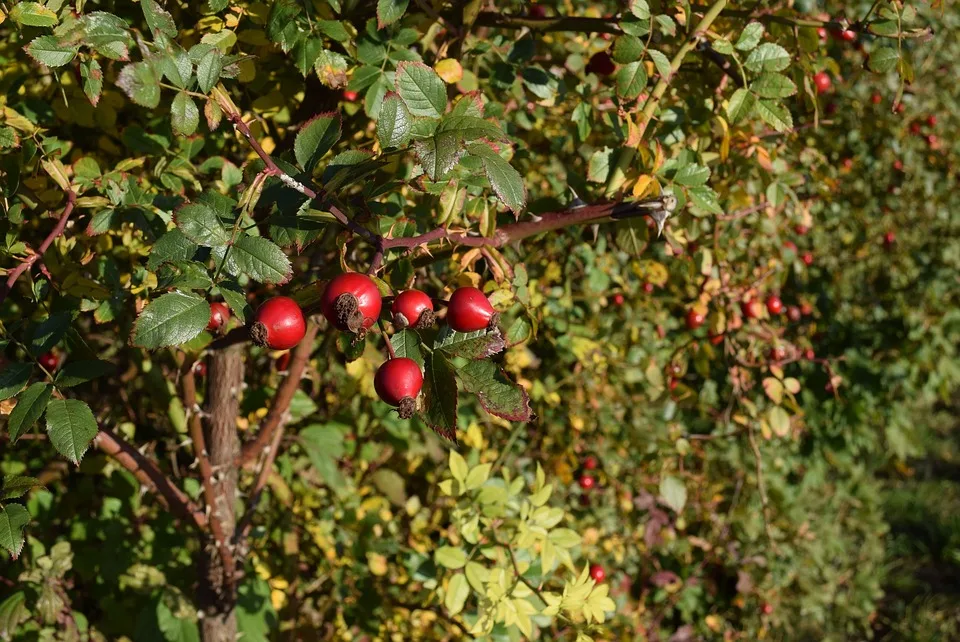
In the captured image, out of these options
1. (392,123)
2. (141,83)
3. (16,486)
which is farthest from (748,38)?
(16,486)

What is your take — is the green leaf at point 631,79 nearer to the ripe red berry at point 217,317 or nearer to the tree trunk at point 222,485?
the ripe red berry at point 217,317

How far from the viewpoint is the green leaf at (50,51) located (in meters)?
0.84

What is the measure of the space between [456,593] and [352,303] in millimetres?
759

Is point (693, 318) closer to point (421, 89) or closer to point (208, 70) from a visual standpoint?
point (421, 89)

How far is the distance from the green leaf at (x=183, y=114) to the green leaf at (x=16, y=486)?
41cm

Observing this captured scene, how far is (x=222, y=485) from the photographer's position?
1499 mm

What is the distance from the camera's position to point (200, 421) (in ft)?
4.90

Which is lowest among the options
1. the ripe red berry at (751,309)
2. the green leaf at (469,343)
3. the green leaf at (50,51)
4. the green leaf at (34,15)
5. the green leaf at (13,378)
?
the ripe red berry at (751,309)

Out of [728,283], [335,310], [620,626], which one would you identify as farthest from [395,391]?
[620,626]

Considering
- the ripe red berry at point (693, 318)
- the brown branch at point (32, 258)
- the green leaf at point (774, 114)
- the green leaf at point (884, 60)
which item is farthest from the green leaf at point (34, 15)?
the ripe red berry at point (693, 318)

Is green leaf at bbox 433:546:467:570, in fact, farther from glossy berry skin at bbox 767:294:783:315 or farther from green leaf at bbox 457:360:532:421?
glossy berry skin at bbox 767:294:783:315

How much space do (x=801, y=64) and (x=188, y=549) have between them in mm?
1580

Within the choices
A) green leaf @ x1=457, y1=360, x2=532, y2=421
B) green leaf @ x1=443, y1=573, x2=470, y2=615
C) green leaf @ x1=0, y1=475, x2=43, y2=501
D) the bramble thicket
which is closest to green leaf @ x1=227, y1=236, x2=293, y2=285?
the bramble thicket

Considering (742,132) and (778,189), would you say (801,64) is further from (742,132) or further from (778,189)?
(778,189)
